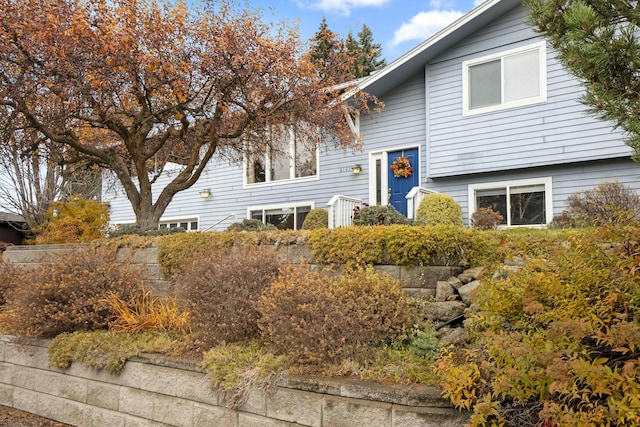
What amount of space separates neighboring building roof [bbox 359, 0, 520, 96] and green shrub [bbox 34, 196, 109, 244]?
7254mm

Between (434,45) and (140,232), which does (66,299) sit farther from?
(434,45)

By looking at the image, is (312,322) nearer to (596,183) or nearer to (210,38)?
(210,38)

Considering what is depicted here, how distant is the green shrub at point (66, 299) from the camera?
5703 mm

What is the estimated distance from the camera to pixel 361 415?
3375 millimetres

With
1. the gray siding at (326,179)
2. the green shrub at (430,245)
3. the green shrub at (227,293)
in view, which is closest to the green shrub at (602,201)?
the green shrub at (430,245)

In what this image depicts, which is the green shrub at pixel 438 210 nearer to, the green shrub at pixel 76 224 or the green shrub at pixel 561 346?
the green shrub at pixel 561 346

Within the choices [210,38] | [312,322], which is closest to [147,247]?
[210,38]

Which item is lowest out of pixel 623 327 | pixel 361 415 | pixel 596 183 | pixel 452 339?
pixel 361 415

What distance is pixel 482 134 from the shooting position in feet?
34.0

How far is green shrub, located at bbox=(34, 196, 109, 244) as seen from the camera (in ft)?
39.2

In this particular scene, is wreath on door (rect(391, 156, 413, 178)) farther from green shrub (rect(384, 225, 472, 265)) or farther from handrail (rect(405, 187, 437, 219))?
green shrub (rect(384, 225, 472, 265))

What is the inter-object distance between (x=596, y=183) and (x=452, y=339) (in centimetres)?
654

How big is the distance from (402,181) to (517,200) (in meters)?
2.67

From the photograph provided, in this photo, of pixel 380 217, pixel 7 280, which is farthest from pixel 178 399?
pixel 7 280
